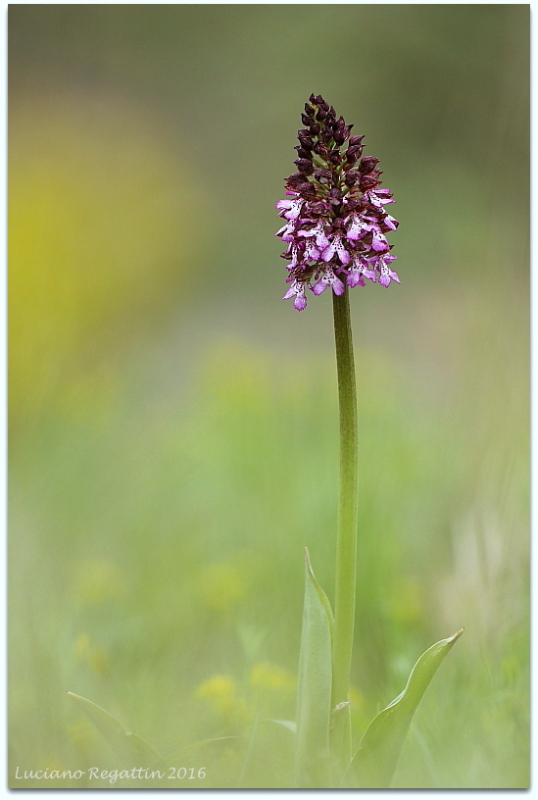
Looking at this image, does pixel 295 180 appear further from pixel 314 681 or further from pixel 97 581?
pixel 97 581

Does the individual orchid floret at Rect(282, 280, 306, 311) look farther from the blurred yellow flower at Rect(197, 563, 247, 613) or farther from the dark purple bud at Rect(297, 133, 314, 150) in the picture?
the blurred yellow flower at Rect(197, 563, 247, 613)

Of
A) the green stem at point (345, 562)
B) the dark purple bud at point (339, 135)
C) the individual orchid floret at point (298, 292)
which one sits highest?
the dark purple bud at point (339, 135)

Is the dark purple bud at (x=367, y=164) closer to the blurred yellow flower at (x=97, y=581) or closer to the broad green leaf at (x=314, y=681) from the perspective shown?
the broad green leaf at (x=314, y=681)

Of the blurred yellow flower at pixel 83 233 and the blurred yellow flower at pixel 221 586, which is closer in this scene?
the blurred yellow flower at pixel 221 586

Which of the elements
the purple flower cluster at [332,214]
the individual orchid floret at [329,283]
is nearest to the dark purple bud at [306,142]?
the purple flower cluster at [332,214]

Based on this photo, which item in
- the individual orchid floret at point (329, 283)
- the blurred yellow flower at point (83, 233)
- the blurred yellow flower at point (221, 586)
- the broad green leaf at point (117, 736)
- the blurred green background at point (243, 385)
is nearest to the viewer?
the individual orchid floret at point (329, 283)

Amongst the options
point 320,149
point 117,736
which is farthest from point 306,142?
point 117,736

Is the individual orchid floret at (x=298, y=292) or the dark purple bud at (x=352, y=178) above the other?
the dark purple bud at (x=352, y=178)

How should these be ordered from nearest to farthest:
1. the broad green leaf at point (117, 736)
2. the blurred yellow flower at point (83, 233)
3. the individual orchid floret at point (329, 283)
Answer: the individual orchid floret at point (329, 283), the broad green leaf at point (117, 736), the blurred yellow flower at point (83, 233)
